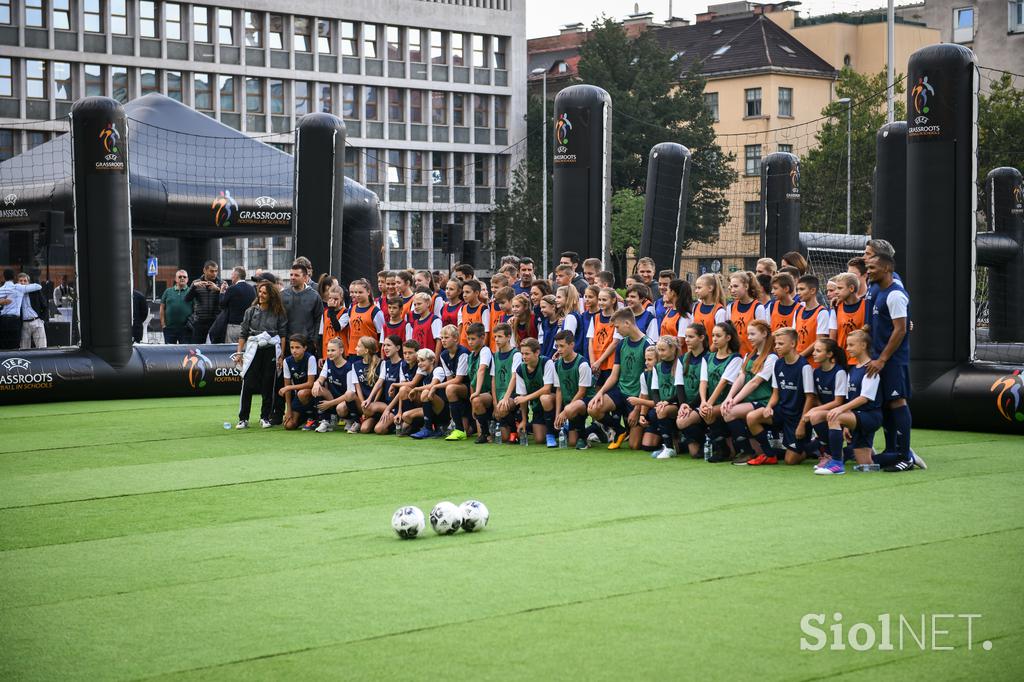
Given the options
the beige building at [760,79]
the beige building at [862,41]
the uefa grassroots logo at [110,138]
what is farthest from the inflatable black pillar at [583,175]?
the beige building at [862,41]

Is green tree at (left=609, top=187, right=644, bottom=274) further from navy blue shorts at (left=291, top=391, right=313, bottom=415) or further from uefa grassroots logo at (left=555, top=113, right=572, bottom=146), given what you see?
navy blue shorts at (left=291, top=391, right=313, bottom=415)

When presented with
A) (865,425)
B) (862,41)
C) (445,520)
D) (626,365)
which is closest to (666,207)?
(626,365)

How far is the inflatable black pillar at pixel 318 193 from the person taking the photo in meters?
18.9

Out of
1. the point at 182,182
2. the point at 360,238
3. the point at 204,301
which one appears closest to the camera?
the point at 204,301

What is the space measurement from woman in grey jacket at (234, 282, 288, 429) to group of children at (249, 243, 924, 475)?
0.26 m

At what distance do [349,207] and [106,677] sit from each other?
1962 cm

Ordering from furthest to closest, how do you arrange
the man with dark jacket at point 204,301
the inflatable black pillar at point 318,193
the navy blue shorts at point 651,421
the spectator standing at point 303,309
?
the man with dark jacket at point 204,301
the inflatable black pillar at point 318,193
the spectator standing at point 303,309
the navy blue shorts at point 651,421

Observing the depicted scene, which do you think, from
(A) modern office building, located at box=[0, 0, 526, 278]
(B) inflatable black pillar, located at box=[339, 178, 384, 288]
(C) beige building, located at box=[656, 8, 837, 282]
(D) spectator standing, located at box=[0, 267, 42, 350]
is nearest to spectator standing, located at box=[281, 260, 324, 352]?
(D) spectator standing, located at box=[0, 267, 42, 350]

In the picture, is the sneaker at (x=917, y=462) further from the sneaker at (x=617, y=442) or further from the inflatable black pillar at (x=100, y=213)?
the inflatable black pillar at (x=100, y=213)

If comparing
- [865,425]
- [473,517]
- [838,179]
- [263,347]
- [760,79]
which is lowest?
[473,517]

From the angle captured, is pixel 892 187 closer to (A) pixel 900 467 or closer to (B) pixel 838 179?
(A) pixel 900 467

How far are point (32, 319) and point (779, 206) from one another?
12.7 meters

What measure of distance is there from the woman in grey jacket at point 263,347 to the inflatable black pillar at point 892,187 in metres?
10.3

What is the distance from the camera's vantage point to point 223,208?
2398cm
